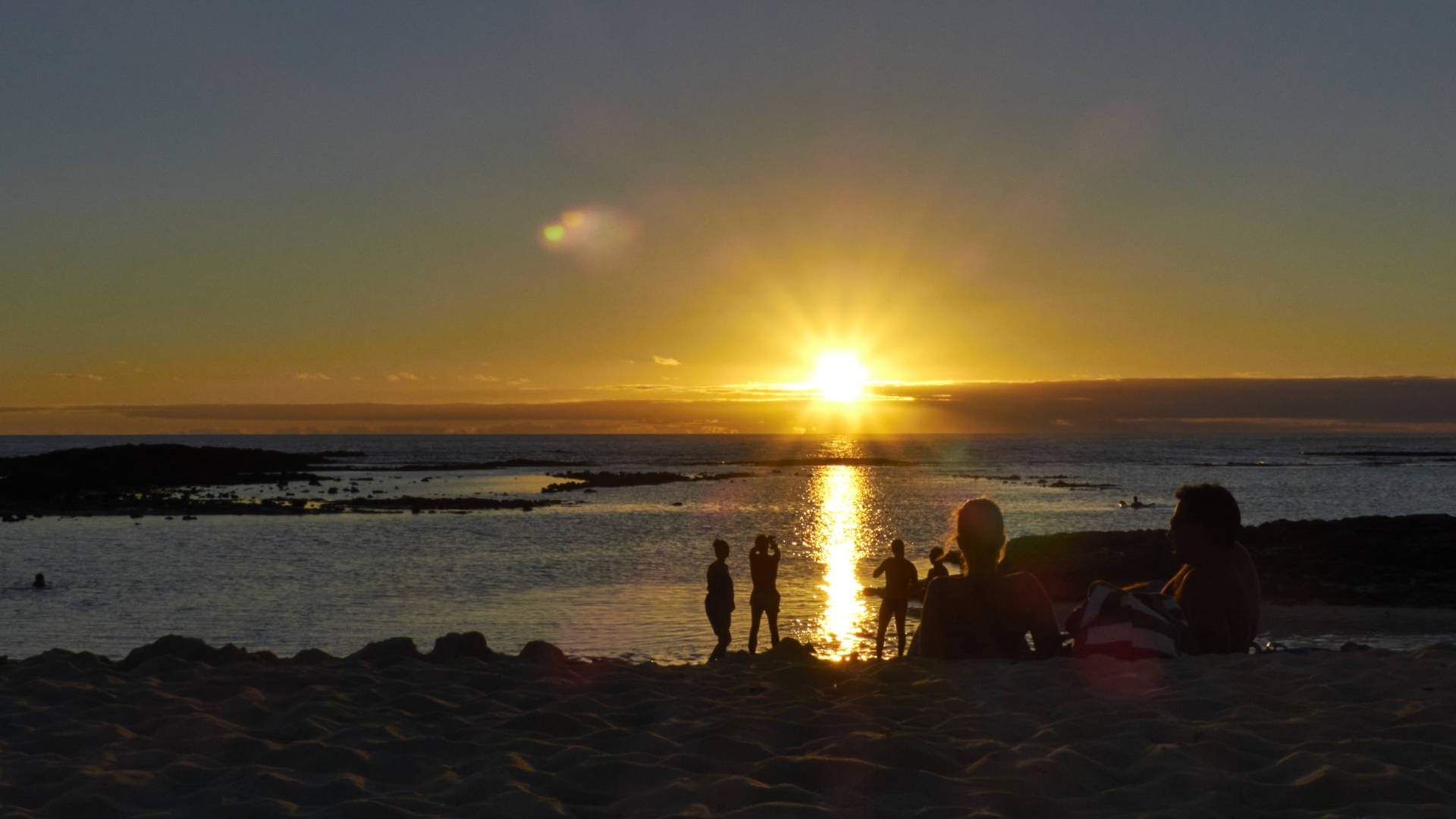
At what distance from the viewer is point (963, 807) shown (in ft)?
14.6

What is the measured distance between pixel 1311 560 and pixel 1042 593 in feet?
65.7

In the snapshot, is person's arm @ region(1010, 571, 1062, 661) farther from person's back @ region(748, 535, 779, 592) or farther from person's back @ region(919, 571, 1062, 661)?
person's back @ region(748, 535, 779, 592)

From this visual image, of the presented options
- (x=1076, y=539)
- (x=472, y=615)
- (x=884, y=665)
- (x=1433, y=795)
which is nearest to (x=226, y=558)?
(x=472, y=615)

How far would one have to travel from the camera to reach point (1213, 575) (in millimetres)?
7477

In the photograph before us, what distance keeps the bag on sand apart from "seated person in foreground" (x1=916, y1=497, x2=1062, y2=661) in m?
0.27

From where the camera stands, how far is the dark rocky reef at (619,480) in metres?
70.6

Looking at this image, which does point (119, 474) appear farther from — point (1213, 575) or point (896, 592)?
point (1213, 575)

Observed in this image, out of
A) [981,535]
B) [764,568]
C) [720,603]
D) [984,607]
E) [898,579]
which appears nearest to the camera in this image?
[981,535]

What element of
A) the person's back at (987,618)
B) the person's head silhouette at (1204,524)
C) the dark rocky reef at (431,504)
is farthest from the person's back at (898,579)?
the dark rocky reef at (431,504)

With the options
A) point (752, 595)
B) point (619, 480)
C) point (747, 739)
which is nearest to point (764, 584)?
point (752, 595)

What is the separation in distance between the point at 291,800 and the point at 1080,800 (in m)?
3.67

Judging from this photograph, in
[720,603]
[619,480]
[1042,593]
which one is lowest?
[619,480]

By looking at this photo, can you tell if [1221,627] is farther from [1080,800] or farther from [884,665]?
[1080,800]

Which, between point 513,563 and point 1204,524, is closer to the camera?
point 1204,524
